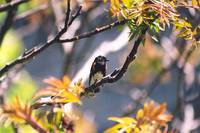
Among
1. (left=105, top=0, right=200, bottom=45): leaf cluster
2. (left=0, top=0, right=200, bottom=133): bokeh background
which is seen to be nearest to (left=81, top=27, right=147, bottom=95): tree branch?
(left=105, top=0, right=200, bottom=45): leaf cluster

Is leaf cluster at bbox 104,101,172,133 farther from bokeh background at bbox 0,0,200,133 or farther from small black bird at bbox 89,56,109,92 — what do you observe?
bokeh background at bbox 0,0,200,133

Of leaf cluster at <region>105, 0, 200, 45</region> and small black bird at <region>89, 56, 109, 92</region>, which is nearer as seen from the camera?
leaf cluster at <region>105, 0, 200, 45</region>

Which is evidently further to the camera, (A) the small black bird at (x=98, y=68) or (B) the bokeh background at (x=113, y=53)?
(B) the bokeh background at (x=113, y=53)

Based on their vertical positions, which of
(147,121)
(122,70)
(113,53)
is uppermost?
(113,53)

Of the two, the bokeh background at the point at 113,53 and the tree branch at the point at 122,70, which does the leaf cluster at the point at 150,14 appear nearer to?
the tree branch at the point at 122,70

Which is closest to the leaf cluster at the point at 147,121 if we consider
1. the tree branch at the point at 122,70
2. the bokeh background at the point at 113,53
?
the tree branch at the point at 122,70

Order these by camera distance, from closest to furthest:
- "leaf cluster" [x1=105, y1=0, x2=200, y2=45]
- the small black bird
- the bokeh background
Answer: "leaf cluster" [x1=105, y1=0, x2=200, y2=45] → the small black bird → the bokeh background

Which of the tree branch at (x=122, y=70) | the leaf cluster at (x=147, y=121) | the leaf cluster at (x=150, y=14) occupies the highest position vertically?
the leaf cluster at (x=150, y=14)

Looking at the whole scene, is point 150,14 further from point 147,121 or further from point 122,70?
point 147,121

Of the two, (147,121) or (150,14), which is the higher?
(150,14)

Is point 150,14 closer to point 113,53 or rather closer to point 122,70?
point 122,70

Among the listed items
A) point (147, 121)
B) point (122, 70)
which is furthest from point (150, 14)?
point (147, 121)

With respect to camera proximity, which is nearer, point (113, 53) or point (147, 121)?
point (147, 121)
